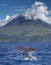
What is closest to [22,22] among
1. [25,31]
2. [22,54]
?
[25,31]

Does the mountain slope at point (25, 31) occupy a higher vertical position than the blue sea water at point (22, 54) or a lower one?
higher

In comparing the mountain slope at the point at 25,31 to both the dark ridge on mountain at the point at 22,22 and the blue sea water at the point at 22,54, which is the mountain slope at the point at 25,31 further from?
the blue sea water at the point at 22,54

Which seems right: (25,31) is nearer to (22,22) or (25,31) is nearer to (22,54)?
(22,22)

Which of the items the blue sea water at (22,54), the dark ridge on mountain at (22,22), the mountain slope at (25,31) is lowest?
the blue sea water at (22,54)

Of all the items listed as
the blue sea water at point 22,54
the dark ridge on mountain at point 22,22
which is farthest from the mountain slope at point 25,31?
the blue sea water at point 22,54

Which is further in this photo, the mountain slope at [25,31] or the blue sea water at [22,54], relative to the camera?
the mountain slope at [25,31]

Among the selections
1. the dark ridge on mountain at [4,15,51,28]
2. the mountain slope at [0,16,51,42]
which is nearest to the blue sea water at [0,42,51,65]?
the mountain slope at [0,16,51,42]

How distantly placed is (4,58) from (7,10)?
1.03 metres

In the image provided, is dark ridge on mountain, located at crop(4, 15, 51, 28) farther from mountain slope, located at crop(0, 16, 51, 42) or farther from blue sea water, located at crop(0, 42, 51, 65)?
blue sea water, located at crop(0, 42, 51, 65)

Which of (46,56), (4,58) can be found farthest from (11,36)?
(46,56)

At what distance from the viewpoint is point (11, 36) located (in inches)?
198

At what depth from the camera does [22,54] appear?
15.9ft

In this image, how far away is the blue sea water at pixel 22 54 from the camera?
15.8 ft

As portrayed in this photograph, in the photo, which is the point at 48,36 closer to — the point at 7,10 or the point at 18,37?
the point at 18,37
